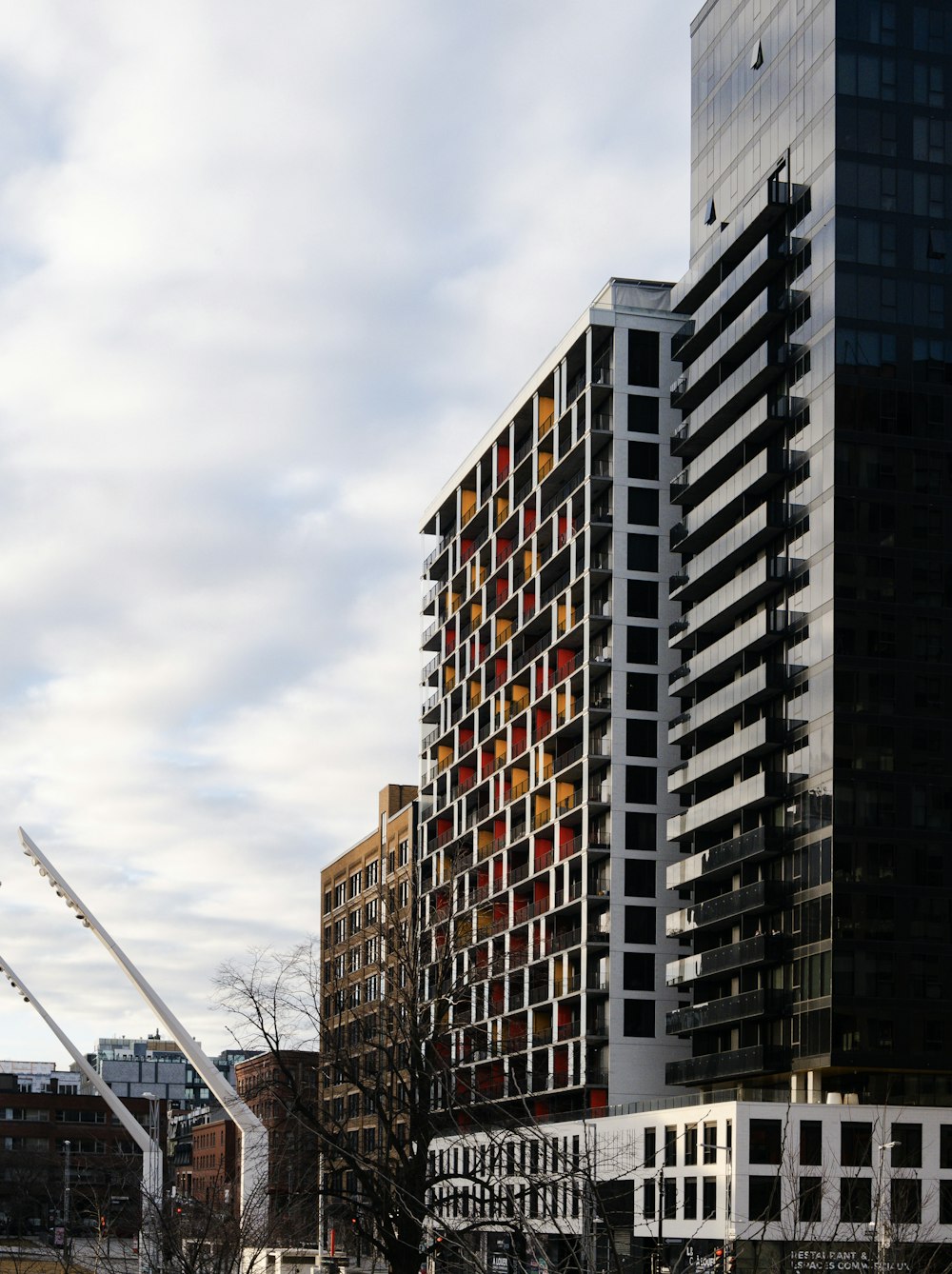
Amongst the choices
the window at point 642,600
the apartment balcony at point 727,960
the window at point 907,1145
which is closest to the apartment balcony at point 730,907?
the apartment balcony at point 727,960

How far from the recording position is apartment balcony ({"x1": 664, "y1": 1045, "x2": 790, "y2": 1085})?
308 ft

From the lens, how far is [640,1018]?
374 feet

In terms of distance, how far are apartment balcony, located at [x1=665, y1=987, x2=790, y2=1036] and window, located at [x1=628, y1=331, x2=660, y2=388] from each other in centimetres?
4038

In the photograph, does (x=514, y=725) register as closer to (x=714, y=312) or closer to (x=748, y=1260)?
(x=714, y=312)

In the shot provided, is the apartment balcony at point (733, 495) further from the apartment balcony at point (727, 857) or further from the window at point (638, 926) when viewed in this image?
the window at point (638, 926)

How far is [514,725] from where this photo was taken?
135250mm

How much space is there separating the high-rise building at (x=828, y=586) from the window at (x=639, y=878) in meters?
6.69

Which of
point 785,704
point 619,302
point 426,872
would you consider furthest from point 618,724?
point 426,872

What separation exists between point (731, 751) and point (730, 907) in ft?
28.2

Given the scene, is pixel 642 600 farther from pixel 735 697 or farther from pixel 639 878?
pixel 735 697

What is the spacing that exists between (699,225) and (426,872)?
215 ft

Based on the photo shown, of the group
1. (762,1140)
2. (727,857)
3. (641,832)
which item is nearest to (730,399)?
(727,857)

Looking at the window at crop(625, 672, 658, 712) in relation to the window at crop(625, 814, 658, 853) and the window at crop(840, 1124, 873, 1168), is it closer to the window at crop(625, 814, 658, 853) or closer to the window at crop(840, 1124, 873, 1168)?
the window at crop(625, 814, 658, 853)

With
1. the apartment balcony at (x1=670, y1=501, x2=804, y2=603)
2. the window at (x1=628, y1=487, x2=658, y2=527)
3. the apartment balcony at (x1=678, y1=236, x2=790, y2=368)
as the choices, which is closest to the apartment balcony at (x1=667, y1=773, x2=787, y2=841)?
the apartment balcony at (x1=670, y1=501, x2=804, y2=603)
